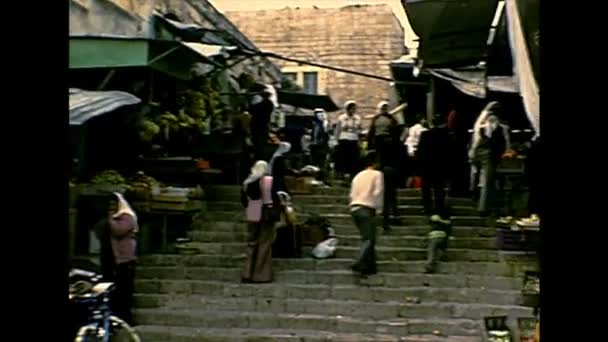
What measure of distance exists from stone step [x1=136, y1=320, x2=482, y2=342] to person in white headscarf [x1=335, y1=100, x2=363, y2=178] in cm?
710

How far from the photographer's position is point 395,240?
15094mm

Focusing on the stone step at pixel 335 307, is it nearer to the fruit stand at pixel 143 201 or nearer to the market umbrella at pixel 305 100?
the fruit stand at pixel 143 201

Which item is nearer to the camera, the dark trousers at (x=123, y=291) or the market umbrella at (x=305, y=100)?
the dark trousers at (x=123, y=291)

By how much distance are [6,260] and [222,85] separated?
19.7 metres

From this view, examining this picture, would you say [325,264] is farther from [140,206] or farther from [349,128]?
[349,128]

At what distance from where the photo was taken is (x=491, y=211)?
15516 millimetres

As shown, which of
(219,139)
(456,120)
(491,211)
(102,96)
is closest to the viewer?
(102,96)

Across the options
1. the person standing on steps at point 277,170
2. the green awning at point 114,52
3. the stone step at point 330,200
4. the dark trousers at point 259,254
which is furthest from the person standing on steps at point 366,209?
the stone step at point 330,200

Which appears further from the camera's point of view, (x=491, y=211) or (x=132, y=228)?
(x=491, y=211)

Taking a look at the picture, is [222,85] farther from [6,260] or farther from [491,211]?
[6,260]

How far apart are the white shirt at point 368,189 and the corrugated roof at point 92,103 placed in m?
3.01

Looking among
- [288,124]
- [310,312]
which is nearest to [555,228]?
[310,312]

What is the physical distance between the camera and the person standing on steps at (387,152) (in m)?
15.6

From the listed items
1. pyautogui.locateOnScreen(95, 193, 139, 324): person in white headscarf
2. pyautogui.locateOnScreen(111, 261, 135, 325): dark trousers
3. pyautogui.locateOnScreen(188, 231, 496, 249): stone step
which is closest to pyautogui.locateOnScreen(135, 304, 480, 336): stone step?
pyautogui.locateOnScreen(111, 261, 135, 325): dark trousers
